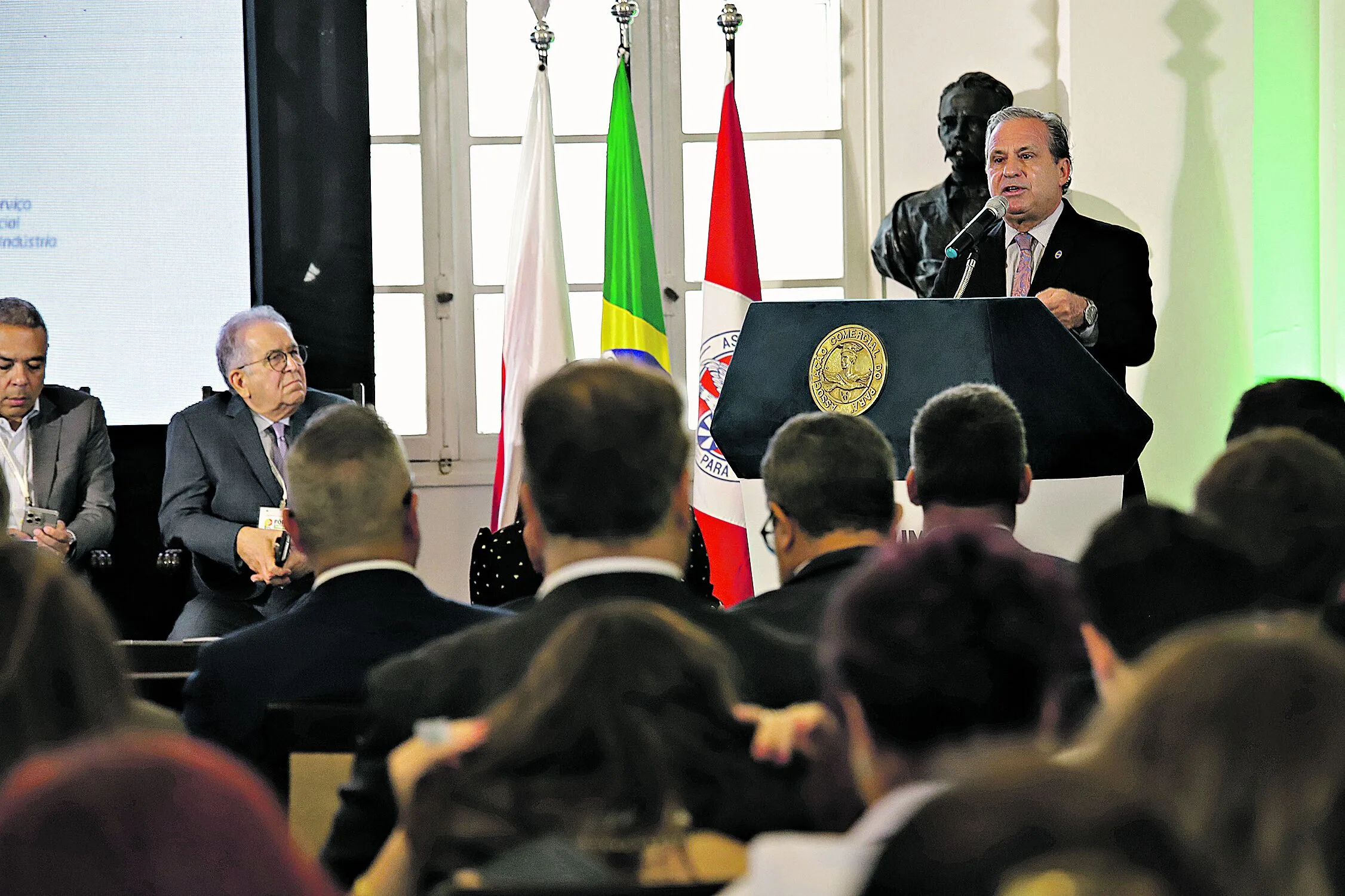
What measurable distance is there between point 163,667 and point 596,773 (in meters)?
1.81

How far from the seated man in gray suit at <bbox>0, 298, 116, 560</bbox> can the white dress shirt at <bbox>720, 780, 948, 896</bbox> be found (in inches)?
153

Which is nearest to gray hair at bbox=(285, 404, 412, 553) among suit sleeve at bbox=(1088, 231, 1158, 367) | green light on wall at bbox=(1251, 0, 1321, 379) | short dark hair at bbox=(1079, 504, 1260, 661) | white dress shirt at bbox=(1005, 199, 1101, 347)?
short dark hair at bbox=(1079, 504, 1260, 661)

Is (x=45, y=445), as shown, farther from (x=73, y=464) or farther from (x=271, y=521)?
(x=271, y=521)

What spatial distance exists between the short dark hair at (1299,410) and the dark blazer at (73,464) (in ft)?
10.3

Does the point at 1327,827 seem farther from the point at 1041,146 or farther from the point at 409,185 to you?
the point at 409,185

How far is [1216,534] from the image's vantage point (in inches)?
63.4

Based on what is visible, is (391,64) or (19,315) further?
(391,64)

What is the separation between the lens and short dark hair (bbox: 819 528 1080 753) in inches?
43.7

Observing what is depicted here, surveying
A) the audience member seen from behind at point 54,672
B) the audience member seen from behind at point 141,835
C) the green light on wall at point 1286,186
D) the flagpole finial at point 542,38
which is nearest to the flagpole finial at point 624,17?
the flagpole finial at point 542,38

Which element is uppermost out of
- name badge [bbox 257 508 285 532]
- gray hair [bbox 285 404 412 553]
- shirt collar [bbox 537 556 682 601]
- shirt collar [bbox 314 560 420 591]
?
gray hair [bbox 285 404 412 553]

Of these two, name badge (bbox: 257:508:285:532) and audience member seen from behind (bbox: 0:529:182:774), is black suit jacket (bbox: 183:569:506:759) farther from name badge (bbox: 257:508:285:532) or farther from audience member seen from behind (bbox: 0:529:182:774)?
name badge (bbox: 257:508:285:532)

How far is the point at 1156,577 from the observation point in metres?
1.55

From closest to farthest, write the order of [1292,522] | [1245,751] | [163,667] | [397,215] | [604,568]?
[1245,751] → [604,568] → [1292,522] → [163,667] → [397,215]

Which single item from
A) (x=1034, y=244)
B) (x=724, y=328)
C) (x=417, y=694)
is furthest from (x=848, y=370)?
(x=724, y=328)
